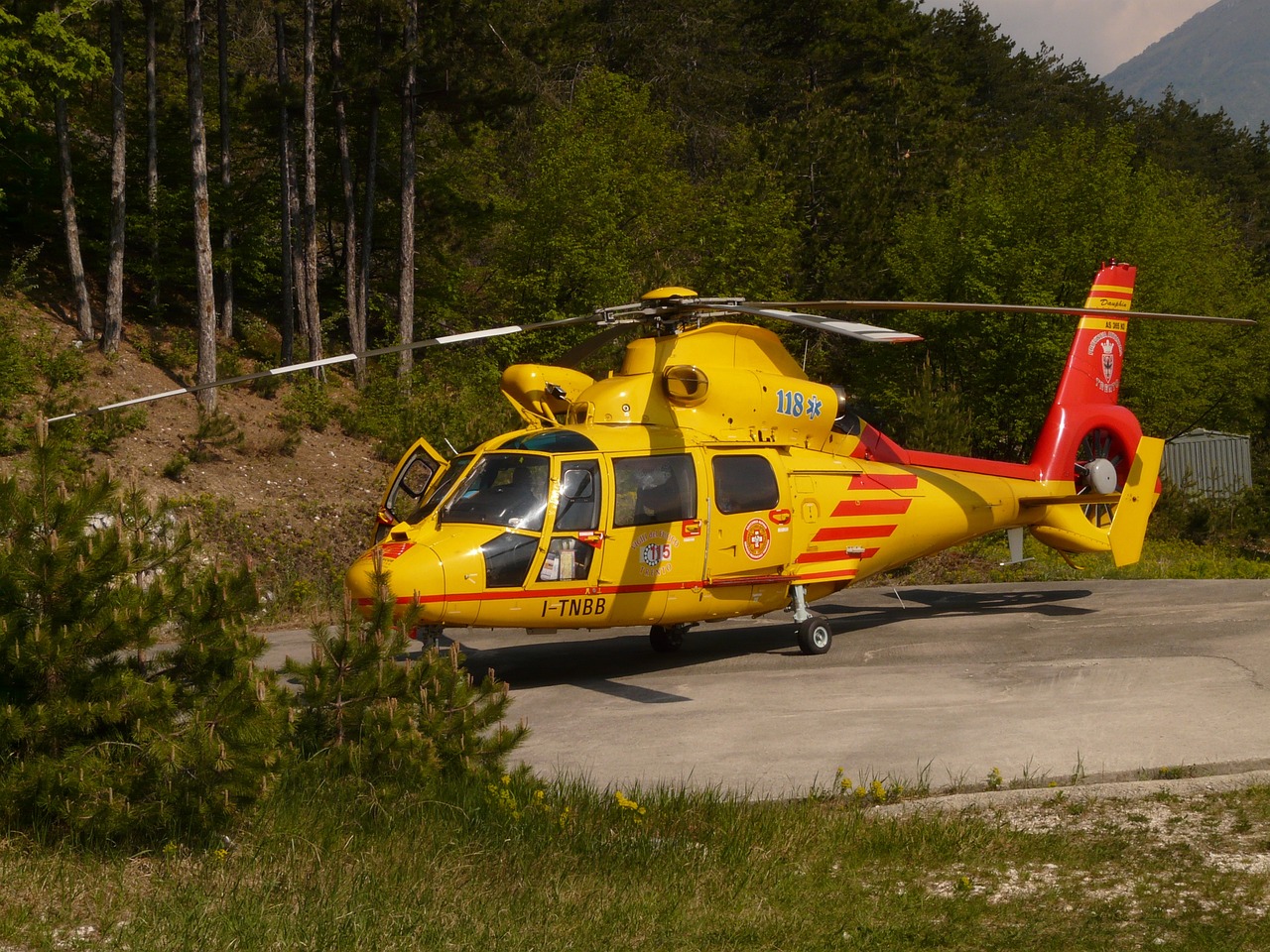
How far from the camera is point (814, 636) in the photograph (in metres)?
12.8

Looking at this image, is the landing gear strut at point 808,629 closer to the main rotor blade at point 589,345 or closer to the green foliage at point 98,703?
the main rotor blade at point 589,345

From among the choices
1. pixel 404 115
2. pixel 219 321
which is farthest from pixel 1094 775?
pixel 219 321

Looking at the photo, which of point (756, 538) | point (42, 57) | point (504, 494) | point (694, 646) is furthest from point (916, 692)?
point (42, 57)

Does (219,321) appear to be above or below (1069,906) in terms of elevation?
above

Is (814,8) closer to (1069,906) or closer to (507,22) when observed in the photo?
(507,22)

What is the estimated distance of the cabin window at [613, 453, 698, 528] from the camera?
452 inches

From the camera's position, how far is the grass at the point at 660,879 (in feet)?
17.0

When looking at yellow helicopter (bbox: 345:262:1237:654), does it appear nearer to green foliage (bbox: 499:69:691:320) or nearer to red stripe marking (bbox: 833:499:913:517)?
red stripe marking (bbox: 833:499:913:517)

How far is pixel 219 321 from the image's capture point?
32562mm

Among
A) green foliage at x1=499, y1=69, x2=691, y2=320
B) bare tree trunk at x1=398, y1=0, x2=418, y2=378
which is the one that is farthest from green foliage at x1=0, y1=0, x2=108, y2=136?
green foliage at x1=499, y1=69, x2=691, y2=320

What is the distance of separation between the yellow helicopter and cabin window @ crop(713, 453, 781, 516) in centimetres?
2

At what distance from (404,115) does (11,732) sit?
27.2 metres

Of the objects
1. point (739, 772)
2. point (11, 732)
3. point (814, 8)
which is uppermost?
point (814, 8)

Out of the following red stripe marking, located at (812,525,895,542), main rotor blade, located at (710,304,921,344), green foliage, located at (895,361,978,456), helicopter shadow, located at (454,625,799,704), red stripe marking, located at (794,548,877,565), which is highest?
main rotor blade, located at (710,304,921,344)
